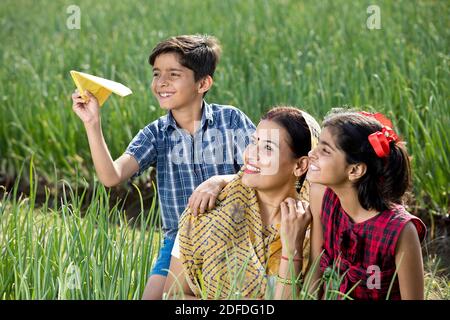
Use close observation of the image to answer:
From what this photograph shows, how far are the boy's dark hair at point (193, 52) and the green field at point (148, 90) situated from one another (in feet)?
1.80

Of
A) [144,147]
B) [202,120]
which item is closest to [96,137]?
[144,147]

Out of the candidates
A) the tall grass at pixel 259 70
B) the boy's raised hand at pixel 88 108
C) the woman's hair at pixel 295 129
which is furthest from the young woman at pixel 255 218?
the tall grass at pixel 259 70

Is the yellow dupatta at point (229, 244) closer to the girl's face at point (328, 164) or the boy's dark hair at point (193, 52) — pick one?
the girl's face at point (328, 164)

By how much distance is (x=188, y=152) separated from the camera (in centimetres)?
324

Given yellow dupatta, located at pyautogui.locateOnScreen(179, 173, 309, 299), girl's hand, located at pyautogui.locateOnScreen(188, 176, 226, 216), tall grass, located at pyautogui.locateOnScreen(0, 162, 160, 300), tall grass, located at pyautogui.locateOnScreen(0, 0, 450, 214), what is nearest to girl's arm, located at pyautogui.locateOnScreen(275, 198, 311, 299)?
yellow dupatta, located at pyautogui.locateOnScreen(179, 173, 309, 299)

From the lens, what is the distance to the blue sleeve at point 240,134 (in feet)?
10.7

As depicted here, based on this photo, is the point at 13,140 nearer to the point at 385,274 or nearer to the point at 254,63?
the point at 254,63

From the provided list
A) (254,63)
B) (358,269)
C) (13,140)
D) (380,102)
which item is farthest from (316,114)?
(358,269)

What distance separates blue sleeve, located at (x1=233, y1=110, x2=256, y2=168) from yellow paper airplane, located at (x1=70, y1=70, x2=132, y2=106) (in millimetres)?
555

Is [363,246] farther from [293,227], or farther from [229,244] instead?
[229,244]

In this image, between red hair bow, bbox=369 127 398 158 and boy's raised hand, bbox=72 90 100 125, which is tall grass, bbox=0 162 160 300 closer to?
boy's raised hand, bbox=72 90 100 125

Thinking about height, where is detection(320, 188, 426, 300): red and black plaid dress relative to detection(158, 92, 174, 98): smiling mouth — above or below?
below

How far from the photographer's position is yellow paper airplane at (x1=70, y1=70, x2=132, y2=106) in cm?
277
